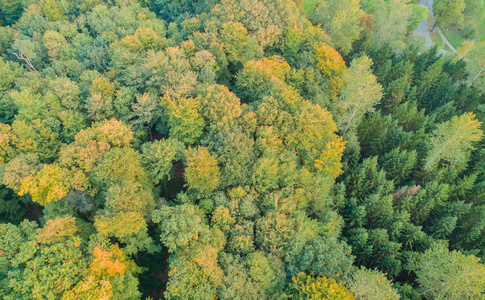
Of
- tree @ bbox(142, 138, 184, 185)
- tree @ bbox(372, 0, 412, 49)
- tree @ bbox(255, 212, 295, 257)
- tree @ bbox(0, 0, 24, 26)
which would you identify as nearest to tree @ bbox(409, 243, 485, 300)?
tree @ bbox(255, 212, 295, 257)

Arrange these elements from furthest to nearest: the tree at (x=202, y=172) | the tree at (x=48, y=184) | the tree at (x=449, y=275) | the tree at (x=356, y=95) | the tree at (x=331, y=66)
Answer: the tree at (x=331, y=66)
the tree at (x=356, y=95)
the tree at (x=202, y=172)
the tree at (x=48, y=184)
the tree at (x=449, y=275)

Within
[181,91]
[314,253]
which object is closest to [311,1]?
[181,91]

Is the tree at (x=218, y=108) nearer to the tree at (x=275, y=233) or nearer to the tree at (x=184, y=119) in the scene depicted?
the tree at (x=184, y=119)

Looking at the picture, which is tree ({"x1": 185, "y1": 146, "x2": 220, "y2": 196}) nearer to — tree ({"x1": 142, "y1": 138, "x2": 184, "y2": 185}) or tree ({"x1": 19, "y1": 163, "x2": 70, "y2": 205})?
tree ({"x1": 142, "y1": 138, "x2": 184, "y2": 185})

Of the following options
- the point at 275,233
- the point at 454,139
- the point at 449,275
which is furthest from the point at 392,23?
the point at 275,233

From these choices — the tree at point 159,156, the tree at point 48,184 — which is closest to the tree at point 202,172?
the tree at point 159,156
